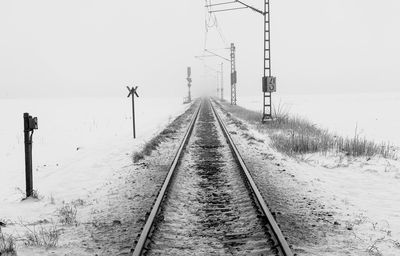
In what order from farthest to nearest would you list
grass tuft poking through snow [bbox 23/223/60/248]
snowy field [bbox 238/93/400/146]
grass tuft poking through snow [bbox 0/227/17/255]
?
snowy field [bbox 238/93/400/146] → grass tuft poking through snow [bbox 23/223/60/248] → grass tuft poking through snow [bbox 0/227/17/255]

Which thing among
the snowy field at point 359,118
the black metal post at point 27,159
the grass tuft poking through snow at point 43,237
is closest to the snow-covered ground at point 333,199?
the grass tuft poking through snow at point 43,237

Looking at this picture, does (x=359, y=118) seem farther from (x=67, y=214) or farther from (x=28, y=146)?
(x=67, y=214)

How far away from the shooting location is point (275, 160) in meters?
11.2

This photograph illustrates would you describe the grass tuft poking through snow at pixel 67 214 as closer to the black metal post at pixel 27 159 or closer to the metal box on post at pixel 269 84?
the black metal post at pixel 27 159

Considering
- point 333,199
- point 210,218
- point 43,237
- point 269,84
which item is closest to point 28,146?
point 43,237

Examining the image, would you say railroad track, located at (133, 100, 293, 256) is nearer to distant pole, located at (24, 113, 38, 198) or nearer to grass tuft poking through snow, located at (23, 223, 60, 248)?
grass tuft poking through snow, located at (23, 223, 60, 248)

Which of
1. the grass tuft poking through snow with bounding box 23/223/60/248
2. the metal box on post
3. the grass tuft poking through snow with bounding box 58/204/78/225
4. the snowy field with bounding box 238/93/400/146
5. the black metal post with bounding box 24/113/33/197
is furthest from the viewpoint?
the metal box on post

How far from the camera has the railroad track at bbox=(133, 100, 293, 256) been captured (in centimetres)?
485

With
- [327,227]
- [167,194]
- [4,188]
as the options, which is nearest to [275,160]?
[167,194]

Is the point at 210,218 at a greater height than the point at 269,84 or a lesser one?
lesser

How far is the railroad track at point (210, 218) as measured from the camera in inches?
191

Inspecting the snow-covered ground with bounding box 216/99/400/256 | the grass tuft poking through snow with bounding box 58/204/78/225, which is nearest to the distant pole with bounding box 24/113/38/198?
the grass tuft poking through snow with bounding box 58/204/78/225

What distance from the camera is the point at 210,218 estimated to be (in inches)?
236

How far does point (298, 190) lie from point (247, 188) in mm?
1083
